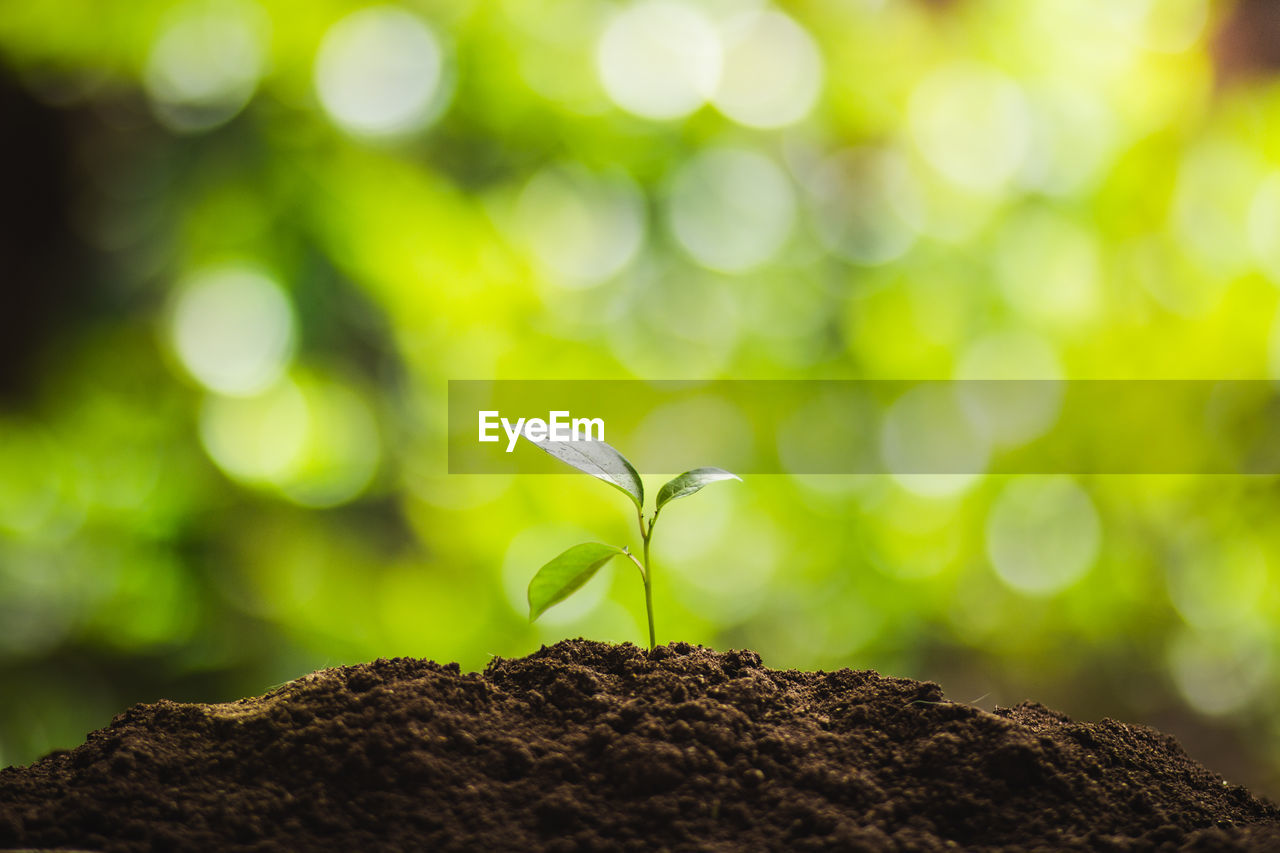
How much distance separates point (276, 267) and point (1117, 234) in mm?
1343

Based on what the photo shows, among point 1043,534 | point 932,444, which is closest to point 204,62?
point 932,444

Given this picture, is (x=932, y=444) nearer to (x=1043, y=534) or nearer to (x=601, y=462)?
(x=1043, y=534)

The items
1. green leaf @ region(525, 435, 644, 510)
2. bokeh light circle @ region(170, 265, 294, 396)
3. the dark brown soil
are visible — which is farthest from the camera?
bokeh light circle @ region(170, 265, 294, 396)

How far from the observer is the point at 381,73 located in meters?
1.49

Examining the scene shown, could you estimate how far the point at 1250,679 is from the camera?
1.50 m

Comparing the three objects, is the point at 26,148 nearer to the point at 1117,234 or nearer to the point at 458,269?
the point at 458,269

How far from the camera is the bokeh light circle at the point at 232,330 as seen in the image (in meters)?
1.47

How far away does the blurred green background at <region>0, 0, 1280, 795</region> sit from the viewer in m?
1.48

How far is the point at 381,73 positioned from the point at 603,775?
1245mm

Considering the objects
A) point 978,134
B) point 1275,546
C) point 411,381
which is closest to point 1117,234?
point 978,134

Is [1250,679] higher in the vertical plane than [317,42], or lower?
lower

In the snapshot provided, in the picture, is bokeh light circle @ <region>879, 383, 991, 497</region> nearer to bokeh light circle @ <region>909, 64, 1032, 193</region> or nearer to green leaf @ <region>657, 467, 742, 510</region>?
bokeh light circle @ <region>909, 64, 1032, 193</region>
